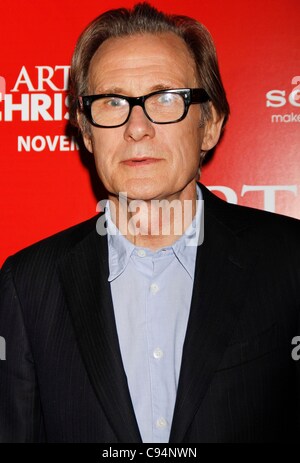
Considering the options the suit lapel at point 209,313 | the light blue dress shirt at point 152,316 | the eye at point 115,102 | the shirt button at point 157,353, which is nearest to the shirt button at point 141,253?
the light blue dress shirt at point 152,316

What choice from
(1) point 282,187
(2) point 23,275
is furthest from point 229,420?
(1) point 282,187

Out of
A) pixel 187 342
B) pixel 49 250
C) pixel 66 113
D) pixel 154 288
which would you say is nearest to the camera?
pixel 187 342

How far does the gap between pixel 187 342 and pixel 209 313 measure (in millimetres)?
83

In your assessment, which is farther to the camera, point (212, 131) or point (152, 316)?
point (212, 131)

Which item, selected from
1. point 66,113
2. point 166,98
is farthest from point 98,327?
point 66,113

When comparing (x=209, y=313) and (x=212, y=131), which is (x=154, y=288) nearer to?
(x=209, y=313)

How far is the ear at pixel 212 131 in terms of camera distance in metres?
1.61

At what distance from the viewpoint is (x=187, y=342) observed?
135cm

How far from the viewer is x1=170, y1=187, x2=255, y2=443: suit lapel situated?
1308 millimetres

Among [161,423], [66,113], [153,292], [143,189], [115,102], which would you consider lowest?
[161,423]

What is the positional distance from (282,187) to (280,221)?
25 centimetres

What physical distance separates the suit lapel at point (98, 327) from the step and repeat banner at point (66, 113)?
336mm

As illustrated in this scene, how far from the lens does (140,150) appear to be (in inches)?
55.3
